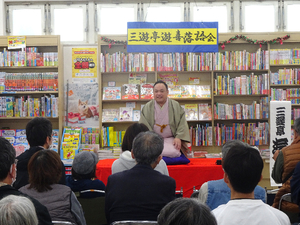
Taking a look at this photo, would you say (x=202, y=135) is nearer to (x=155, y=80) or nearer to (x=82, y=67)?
(x=155, y=80)

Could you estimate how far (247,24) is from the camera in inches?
241

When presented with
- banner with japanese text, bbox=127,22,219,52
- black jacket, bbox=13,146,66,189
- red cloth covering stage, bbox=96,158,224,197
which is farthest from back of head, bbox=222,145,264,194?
banner with japanese text, bbox=127,22,219,52

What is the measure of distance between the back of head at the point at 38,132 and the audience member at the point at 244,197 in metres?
1.73

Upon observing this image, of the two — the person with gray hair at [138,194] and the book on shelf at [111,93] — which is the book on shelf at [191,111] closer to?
the book on shelf at [111,93]

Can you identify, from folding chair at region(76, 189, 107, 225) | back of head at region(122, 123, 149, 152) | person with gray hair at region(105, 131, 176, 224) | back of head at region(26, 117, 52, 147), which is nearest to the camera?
person with gray hair at region(105, 131, 176, 224)

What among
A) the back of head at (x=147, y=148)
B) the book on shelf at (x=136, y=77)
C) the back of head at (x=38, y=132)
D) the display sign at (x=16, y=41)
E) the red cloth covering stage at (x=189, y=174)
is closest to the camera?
the back of head at (x=147, y=148)

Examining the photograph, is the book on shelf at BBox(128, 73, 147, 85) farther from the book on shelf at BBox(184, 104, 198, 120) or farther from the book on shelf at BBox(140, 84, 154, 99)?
the book on shelf at BBox(184, 104, 198, 120)

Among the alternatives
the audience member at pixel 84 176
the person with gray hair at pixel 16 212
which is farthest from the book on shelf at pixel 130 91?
the person with gray hair at pixel 16 212

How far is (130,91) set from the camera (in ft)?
19.0

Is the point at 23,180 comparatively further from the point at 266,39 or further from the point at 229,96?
the point at 266,39

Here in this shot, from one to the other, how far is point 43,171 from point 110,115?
12.6 ft

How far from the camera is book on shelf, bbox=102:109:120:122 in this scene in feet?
18.8

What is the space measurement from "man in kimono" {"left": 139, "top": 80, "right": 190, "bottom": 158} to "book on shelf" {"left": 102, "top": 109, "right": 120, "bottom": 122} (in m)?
1.51

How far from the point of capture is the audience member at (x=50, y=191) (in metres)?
1.94
